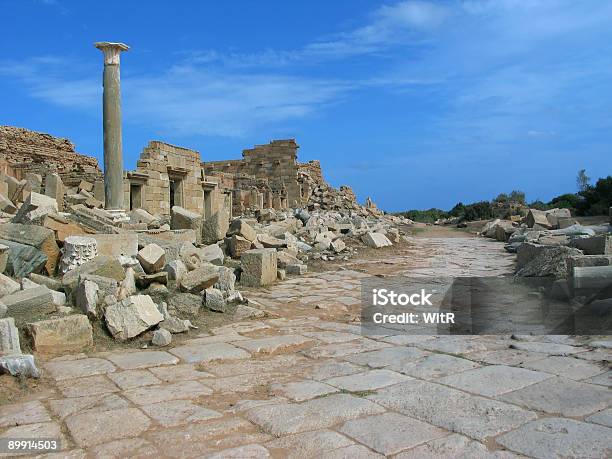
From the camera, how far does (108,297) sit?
235 inches

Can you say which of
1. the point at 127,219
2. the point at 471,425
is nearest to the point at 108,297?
the point at 471,425

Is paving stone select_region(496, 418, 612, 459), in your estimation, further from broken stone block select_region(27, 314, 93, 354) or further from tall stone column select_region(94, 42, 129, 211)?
tall stone column select_region(94, 42, 129, 211)

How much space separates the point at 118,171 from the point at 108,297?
757 centimetres

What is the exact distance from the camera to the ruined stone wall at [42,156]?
19.7 m

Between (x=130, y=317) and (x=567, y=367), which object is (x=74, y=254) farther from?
(x=567, y=367)

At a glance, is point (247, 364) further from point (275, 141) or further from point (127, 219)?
point (275, 141)

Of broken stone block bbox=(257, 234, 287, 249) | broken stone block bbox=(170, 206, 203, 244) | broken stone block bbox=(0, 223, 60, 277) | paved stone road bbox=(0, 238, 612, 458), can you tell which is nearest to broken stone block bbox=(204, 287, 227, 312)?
paved stone road bbox=(0, 238, 612, 458)

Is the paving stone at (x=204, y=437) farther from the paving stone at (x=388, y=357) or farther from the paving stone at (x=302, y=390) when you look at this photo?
the paving stone at (x=388, y=357)

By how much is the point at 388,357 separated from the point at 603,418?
1988 mm

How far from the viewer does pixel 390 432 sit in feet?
10.3

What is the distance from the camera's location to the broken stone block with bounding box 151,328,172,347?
5461mm

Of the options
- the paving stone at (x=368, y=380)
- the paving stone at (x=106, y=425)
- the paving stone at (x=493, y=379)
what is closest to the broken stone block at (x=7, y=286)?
the paving stone at (x=106, y=425)

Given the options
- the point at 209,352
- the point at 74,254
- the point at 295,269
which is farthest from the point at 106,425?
the point at 295,269

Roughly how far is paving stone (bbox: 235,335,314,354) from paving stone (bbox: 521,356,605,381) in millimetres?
2210
